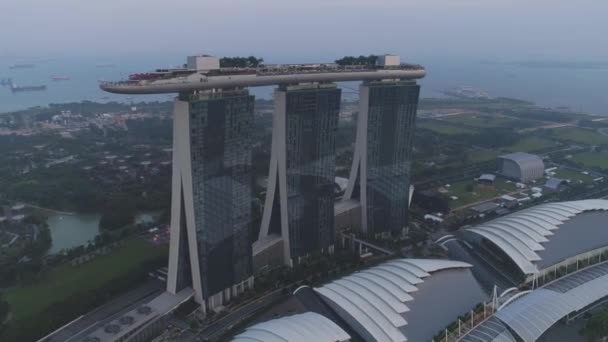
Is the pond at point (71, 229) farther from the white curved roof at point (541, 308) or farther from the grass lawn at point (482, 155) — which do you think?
the grass lawn at point (482, 155)

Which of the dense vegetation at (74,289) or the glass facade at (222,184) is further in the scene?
the dense vegetation at (74,289)

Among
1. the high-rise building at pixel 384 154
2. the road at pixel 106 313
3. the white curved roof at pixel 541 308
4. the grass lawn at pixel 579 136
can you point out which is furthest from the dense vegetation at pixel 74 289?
the grass lawn at pixel 579 136

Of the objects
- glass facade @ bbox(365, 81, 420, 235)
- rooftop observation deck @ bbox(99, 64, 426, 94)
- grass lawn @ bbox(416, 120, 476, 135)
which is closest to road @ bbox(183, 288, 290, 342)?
glass facade @ bbox(365, 81, 420, 235)

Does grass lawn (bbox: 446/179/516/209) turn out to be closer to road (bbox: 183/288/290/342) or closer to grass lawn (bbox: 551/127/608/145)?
road (bbox: 183/288/290/342)

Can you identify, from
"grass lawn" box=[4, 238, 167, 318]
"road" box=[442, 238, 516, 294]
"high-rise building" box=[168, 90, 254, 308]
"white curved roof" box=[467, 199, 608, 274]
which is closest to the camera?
"high-rise building" box=[168, 90, 254, 308]

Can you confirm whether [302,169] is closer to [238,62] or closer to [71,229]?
[238,62]

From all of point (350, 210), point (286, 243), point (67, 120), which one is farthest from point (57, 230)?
point (67, 120)
